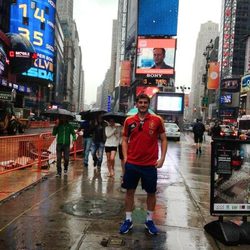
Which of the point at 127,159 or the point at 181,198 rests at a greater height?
the point at 127,159

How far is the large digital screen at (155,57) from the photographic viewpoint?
83.6 m

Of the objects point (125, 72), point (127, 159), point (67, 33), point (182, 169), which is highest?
point (67, 33)

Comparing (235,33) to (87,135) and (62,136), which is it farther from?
(62,136)

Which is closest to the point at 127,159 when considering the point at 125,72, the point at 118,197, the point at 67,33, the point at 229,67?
the point at 118,197

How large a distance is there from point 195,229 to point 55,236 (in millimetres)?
2009

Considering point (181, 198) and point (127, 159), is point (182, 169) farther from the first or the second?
point (127, 159)

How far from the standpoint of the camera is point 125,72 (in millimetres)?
122125

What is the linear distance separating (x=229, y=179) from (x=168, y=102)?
4008 cm

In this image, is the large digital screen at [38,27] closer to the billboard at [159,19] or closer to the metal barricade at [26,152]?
the billboard at [159,19]

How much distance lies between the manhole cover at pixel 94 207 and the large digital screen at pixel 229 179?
1.92 m

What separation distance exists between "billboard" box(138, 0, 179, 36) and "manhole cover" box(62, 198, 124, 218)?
8999 cm

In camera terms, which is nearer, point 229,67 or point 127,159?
point 127,159

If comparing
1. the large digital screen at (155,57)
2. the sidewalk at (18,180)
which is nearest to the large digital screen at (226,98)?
the large digital screen at (155,57)

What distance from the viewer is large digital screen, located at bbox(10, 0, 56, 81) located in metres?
78.2
